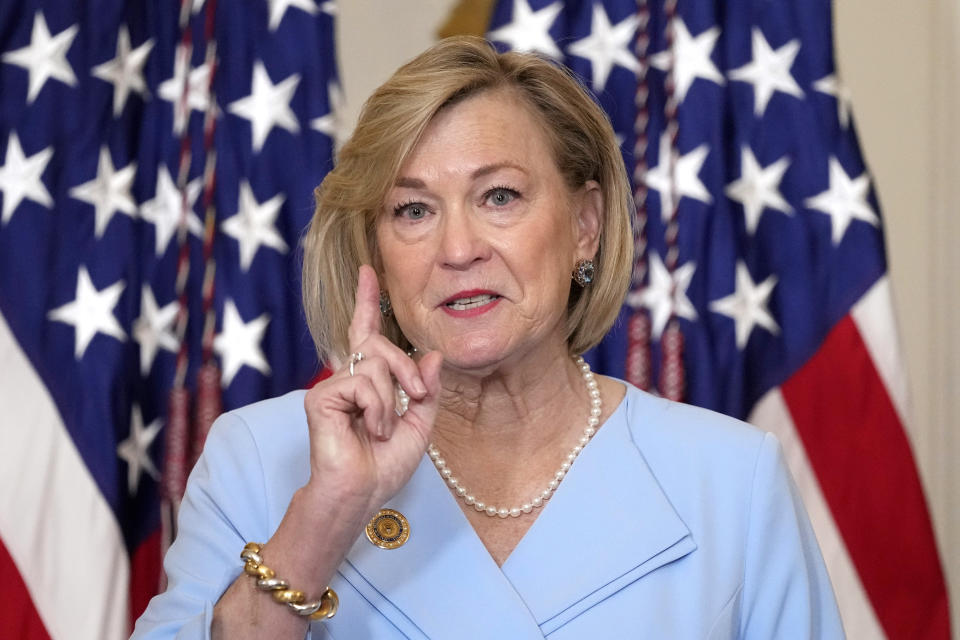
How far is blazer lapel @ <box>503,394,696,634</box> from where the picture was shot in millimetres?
1728

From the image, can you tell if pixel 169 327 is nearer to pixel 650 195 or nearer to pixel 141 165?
pixel 141 165

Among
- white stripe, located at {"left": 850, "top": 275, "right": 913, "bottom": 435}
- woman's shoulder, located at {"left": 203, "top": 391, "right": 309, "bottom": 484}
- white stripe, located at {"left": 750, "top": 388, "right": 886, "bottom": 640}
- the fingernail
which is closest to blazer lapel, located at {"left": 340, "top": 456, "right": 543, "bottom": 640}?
woman's shoulder, located at {"left": 203, "top": 391, "right": 309, "bottom": 484}

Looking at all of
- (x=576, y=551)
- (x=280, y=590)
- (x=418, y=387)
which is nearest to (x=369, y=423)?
(x=418, y=387)

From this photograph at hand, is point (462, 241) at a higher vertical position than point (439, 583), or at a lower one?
higher

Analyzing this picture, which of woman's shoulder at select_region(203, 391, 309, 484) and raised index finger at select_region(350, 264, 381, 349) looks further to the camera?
woman's shoulder at select_region(203, 391, 309, 484)

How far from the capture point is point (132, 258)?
276 centimetres

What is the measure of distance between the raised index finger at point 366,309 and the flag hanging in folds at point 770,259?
1344 millimetres

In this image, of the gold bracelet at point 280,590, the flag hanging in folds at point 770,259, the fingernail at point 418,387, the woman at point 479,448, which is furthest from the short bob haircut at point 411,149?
the flag hanging in folds at point 770,259

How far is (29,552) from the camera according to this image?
8.52ft

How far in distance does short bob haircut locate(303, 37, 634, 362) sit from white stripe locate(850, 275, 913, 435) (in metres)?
0.99

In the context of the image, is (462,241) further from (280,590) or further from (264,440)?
(280,590)

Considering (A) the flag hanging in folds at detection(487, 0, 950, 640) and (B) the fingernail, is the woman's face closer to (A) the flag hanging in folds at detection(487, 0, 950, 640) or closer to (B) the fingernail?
(B) the fingernail

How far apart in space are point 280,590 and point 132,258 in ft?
4.87

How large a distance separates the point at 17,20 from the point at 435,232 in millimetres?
1400
